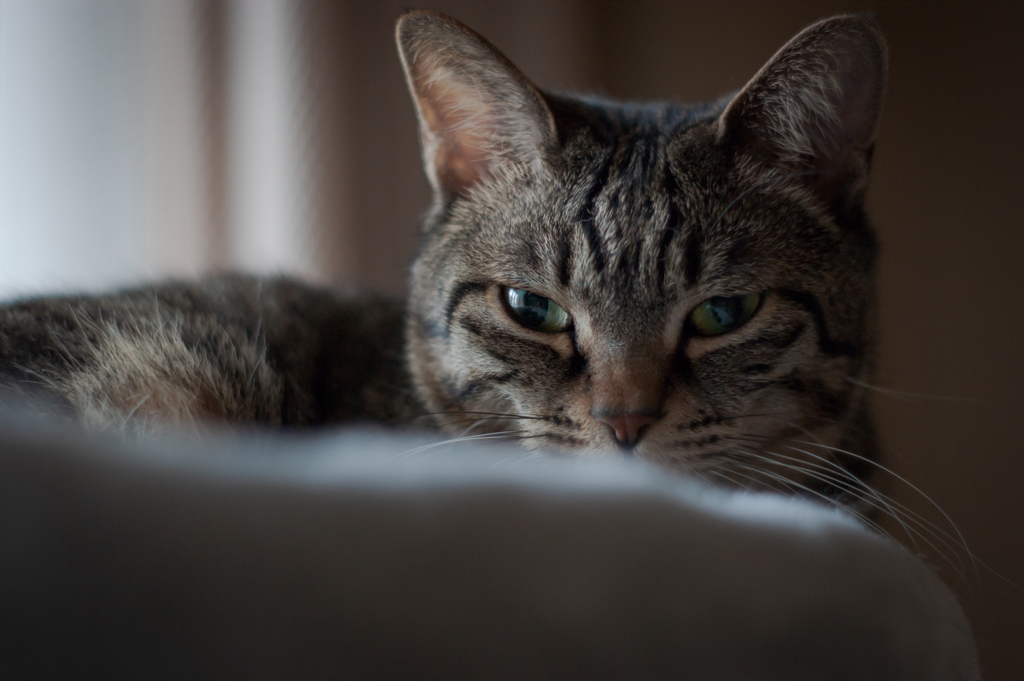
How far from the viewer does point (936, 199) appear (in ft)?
4.86

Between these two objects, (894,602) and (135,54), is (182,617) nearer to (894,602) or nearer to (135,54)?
(894,602)

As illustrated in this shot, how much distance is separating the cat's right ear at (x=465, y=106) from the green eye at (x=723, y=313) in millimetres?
308

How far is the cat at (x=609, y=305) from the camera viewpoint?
769 millimetres

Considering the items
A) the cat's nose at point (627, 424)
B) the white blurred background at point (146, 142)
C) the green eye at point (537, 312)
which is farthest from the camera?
the white blurred background at point (146, 142)

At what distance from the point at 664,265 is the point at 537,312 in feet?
0.58

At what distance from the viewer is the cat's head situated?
0.77 meters

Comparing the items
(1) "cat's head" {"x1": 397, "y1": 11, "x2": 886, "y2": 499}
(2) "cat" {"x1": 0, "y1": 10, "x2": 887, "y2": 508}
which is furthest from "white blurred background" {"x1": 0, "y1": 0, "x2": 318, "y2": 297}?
(1) "cat's head" {"x1": 397, "y1": 11, "x2": 886, "y2": 499}

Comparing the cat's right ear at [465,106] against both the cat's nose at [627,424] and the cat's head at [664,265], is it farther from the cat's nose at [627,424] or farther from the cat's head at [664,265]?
the cat's nose at [627,424]

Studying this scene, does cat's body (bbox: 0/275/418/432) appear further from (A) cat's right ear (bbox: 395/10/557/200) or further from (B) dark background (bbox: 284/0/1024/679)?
(B) dark background (bbox: 284/0/1024/679)

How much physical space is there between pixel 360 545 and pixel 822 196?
810mm

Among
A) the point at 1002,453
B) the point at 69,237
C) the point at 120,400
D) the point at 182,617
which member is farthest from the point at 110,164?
the point at 1002,453

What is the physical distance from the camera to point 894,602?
405 mm

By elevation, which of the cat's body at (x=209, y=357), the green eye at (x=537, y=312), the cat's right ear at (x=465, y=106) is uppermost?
the cat's right ear at (x=465, y=106)

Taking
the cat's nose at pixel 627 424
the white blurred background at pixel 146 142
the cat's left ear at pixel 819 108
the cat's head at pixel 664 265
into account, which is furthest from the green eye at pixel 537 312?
the white blurred background at pixel 146 142
